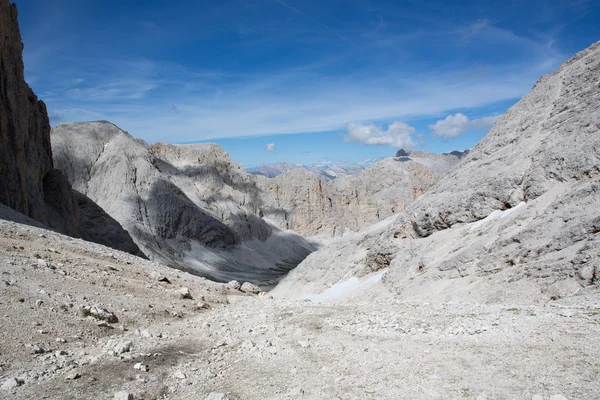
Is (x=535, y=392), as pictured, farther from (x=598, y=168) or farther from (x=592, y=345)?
(x=598, y=168)

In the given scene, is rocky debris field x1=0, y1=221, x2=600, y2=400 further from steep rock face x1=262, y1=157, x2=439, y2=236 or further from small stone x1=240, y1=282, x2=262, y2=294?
steep rock face x1=262, y1=157, x2=439, y2=236

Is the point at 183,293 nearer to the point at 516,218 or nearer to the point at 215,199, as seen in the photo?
the point at 516,218

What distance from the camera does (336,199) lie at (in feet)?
474

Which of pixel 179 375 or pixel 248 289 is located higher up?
pixel 248 289

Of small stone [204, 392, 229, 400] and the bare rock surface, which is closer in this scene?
small stone [204, 392, 229, 400]

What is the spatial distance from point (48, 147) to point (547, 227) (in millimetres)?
→ 50994

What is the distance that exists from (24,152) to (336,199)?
11104 centimetres

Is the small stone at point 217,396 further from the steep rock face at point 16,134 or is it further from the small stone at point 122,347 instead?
the steep rock face at point 16,134

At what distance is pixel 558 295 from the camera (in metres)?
13.8

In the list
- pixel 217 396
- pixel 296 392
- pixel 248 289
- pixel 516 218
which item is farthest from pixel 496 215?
pixel 217 396

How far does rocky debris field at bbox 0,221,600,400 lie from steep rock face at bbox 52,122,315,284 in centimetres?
6830

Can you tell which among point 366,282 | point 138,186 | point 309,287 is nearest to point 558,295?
point 366,282

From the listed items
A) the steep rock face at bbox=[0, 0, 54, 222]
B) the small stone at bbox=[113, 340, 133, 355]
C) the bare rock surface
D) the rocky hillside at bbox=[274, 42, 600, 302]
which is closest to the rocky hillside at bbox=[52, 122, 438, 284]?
the bare rock surface

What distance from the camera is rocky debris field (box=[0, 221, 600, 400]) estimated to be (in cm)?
716
